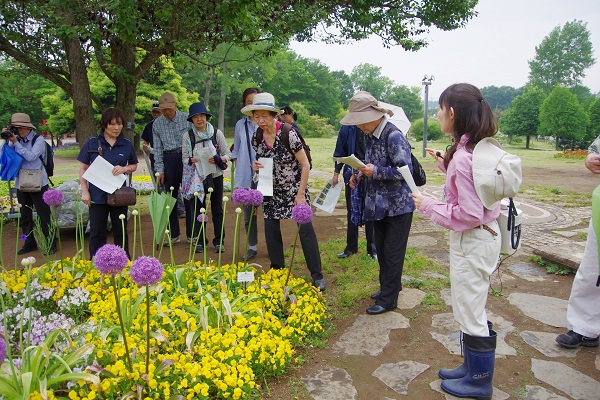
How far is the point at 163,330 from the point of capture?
121 inches

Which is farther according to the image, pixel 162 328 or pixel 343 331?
pixel 343 331

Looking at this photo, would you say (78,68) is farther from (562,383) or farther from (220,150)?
(562,383)

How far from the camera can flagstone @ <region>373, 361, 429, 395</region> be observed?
294 cm

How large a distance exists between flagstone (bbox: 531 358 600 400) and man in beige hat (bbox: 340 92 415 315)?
118cm

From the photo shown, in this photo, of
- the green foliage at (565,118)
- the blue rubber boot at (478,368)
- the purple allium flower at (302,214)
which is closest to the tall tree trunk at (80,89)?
the purple allium flower at (302,214)

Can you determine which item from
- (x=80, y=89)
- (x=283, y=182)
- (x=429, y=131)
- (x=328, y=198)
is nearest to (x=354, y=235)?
(x=328, y=198)

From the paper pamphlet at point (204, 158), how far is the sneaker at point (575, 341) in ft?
12.3

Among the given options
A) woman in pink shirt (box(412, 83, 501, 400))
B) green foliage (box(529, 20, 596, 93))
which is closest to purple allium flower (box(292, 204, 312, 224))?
woman in pink shirt (box(412, 83, 501, 400))

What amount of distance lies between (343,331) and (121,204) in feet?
7.97

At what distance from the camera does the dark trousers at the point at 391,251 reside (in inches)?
150

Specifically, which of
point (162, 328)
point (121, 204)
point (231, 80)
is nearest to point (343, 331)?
point (162, 328)

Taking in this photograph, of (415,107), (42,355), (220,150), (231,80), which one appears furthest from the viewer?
(415,107)

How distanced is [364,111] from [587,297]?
203 centimetres

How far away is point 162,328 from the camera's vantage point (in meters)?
3.22
